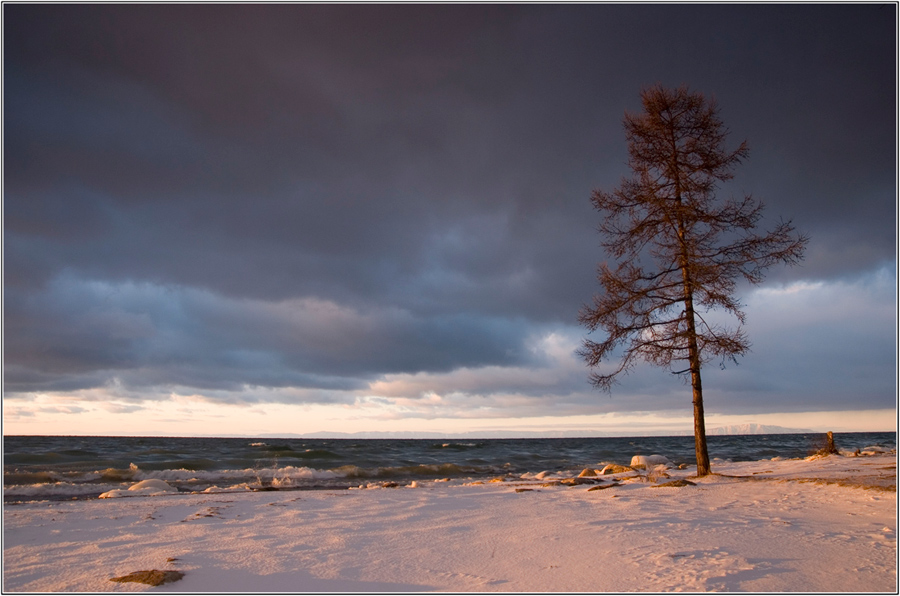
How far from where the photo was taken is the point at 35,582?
4.01 metres

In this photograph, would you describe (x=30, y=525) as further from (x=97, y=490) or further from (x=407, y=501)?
(x=97, y=490)

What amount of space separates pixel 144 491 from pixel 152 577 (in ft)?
30.5

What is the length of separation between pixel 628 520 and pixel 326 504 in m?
4.57

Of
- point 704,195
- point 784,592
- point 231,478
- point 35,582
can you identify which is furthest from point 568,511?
point 231,478

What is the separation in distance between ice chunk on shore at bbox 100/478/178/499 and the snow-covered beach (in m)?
2.66

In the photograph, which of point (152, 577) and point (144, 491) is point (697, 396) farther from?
point (144, 491)

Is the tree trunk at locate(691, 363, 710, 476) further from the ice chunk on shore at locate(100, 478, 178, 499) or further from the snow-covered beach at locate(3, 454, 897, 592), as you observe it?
the ice chunk on shore at locate(100, 478, 178, 499)

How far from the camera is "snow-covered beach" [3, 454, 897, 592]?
12.8ft

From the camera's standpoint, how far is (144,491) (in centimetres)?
1169

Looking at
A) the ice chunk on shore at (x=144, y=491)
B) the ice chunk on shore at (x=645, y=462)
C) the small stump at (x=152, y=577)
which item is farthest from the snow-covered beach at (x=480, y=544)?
the ice chunk on shore at (x=645, y=462)

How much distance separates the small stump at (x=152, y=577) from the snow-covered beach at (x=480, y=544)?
6cm

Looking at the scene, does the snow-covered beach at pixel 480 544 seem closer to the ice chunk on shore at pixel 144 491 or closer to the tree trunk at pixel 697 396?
the ice chunk on shore at pixel 144 491

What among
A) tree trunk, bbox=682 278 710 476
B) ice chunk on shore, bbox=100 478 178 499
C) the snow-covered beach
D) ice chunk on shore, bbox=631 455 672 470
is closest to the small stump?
the snow-covered beach

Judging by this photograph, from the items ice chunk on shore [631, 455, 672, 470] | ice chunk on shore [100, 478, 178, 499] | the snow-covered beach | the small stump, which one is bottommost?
ice chunk on shore [631, 455, 672, 470]
